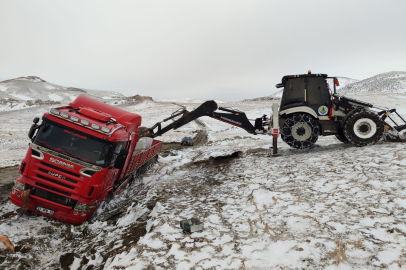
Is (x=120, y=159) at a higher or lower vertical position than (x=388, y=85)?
lower

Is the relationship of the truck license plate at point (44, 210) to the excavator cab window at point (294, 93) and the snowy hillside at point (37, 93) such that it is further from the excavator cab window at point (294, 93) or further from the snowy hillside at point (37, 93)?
the snowy hillside at point (37, 93)

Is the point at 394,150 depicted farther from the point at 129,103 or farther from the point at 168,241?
the point at 129,103

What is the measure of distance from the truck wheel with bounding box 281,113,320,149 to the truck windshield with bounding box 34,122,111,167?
7158mm

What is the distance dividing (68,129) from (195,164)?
635cm

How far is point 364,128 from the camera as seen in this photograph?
9.30m

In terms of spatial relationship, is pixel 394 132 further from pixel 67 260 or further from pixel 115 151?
pixel 67 260

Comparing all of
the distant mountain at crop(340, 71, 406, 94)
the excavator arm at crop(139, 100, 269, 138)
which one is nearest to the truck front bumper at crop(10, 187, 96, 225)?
the excavator arm at crop(139, 100, 269, 138)

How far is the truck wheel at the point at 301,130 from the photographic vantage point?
9797mm

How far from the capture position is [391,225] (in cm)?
399

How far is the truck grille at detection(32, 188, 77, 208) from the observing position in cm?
597

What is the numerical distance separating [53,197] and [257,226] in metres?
4.95

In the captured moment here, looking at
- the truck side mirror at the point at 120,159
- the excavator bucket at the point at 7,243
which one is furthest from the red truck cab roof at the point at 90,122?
the excavator bucket at the point at 7,243

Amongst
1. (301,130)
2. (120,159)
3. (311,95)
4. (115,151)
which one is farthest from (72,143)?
(311,95)

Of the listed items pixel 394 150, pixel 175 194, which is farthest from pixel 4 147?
pixel 394 150
